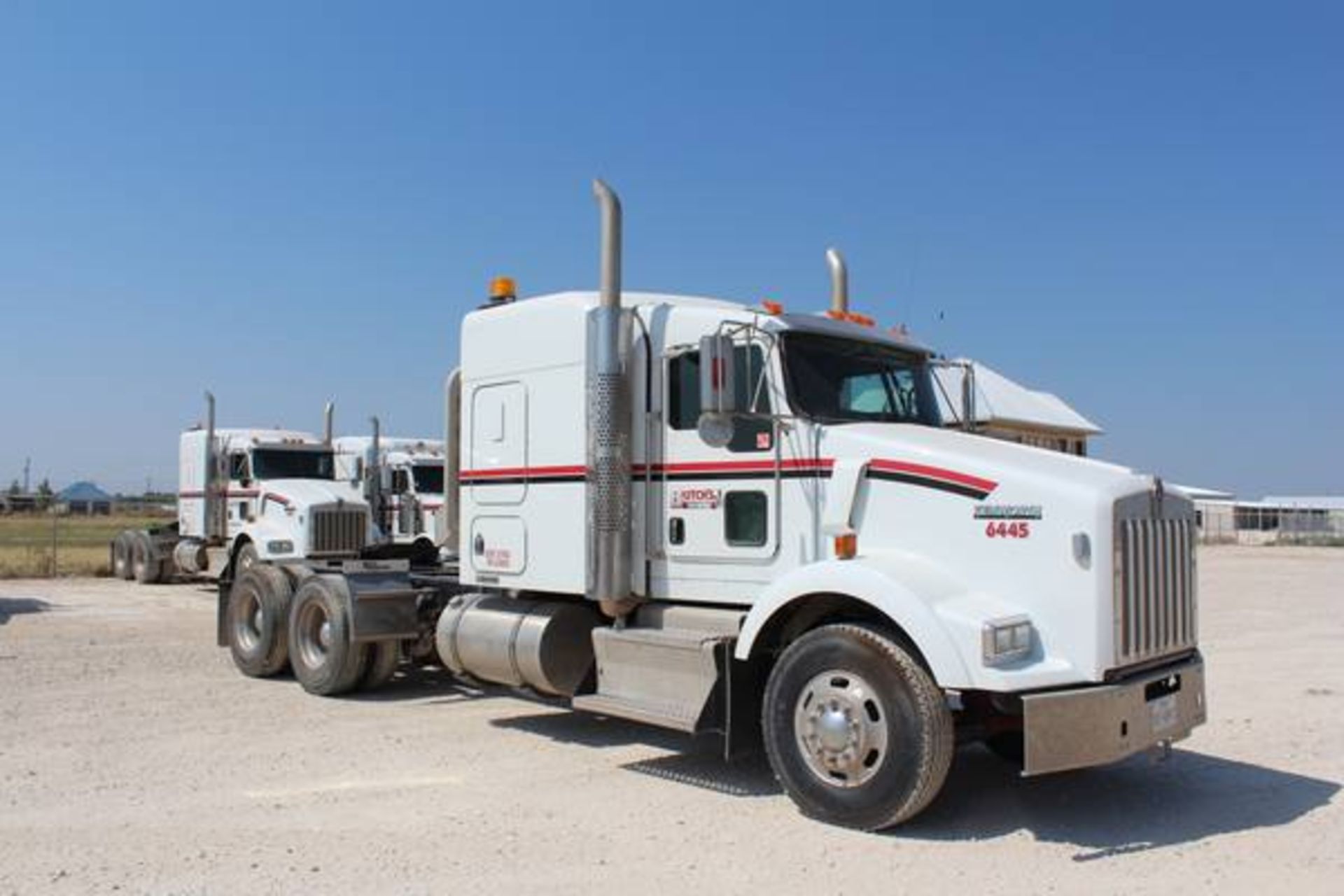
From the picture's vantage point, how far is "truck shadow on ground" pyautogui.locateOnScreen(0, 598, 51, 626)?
17812mm

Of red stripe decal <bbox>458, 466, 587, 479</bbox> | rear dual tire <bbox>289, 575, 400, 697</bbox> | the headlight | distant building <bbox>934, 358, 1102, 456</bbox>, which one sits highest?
distant building <bbox>934, 358, 1102, 456</bbox>

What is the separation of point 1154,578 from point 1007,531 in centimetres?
92

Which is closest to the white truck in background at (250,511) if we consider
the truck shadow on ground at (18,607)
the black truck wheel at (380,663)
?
the black truck wheel at (380,663)

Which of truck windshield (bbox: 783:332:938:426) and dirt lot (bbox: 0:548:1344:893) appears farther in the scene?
truck windshield (bbox: 783:332:938:426)

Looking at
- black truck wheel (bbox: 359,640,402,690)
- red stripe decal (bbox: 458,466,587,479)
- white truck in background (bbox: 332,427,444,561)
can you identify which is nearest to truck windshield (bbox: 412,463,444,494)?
white truck in background (bbox: 332,427,444,561)

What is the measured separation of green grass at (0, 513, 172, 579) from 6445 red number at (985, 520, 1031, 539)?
81.4 feet

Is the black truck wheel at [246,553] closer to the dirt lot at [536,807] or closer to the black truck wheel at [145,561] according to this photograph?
the dirt lot at [536,807]

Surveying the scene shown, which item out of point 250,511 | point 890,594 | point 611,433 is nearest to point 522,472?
point 611,433

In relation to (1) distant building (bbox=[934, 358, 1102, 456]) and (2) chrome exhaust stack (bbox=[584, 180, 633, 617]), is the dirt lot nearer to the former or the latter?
(2) chrome exhaust stack (bbox=[584, 180, 633, 617])

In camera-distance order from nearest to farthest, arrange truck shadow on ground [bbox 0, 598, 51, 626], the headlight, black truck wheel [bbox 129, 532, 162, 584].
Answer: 1. the headlight
2. truck shadow on ground [bbox 0, 598, 51, 626]
3. black truck wheel [bbox 129, 532, 162, 584]

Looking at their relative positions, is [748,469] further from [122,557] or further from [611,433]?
[122,557]

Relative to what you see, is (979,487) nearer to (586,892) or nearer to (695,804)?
(695,804)

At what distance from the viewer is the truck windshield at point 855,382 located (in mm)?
7414

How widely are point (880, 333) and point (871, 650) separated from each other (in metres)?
2.56
